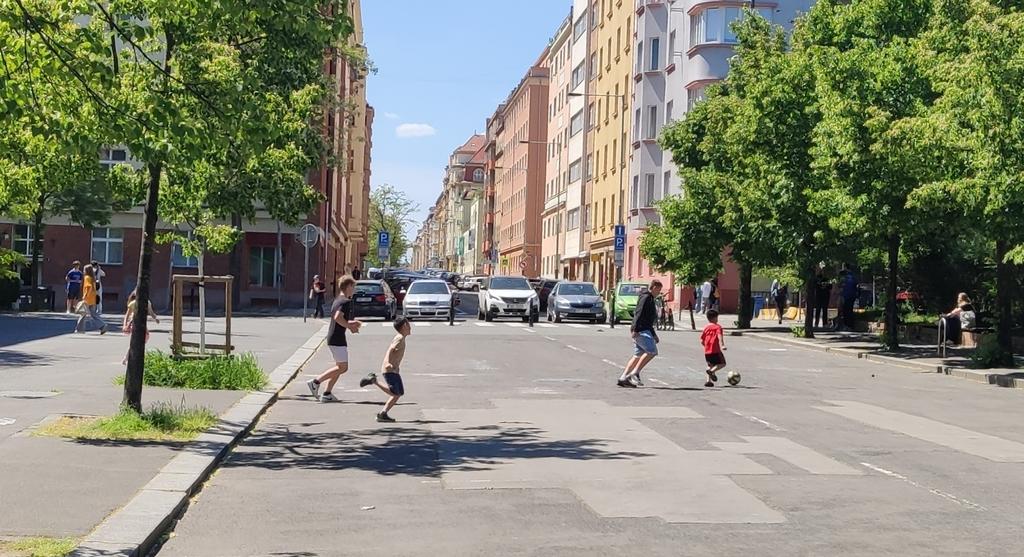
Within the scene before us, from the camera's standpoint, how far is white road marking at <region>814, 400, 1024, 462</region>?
512 inches

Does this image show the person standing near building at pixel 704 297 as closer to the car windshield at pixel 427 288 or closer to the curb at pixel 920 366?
the car windshield at pixel 427 288

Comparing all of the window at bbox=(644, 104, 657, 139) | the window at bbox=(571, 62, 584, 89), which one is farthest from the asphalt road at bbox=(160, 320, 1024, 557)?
the window at bbox=(571, 62, 584, 89)

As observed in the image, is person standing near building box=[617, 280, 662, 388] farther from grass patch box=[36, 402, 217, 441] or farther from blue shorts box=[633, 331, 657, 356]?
grass patch box=[36, 402, 217, 441]

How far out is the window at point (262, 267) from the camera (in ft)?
183

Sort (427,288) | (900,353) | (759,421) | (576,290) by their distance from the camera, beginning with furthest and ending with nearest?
(576,290), (427,288), (900,353), (759,421)

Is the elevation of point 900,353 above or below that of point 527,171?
below

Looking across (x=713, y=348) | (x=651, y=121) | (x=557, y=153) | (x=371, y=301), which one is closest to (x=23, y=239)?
(x=371, y=301)

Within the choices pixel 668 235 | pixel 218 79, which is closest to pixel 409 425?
pixel 218 79

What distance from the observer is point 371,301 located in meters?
46.6

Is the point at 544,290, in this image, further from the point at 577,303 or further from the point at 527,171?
the point at 527,171

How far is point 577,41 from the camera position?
94.6m

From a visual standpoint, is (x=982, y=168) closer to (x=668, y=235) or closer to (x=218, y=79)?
(x=218, y=79)

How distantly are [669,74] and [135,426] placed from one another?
5419 centimetres

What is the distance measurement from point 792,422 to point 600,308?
105 ft
